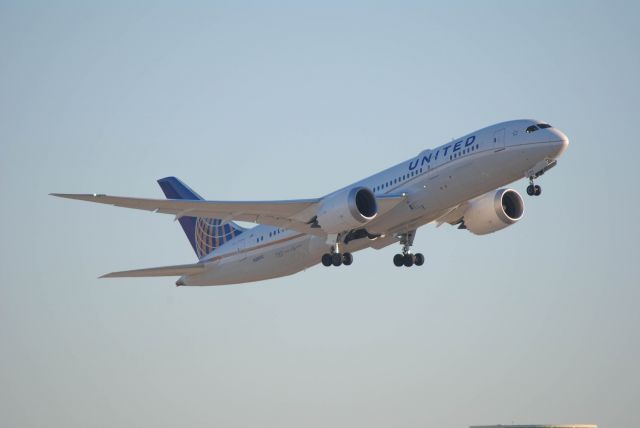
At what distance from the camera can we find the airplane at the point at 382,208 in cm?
4556

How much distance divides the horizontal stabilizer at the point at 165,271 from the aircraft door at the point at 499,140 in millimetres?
17985

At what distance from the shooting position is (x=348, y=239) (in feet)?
164

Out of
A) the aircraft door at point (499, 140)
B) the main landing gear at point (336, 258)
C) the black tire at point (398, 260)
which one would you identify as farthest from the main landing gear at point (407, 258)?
the aircraft door at point (499, 140)

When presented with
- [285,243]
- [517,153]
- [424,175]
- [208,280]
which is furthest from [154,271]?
[517,153]

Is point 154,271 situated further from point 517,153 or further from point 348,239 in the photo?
point 517,153

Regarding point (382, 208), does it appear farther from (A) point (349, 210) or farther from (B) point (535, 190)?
(B) point (535, 190)

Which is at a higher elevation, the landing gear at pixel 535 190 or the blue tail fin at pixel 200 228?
the blue tail fin at pixel 200 228

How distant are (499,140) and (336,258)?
9260 millimetres

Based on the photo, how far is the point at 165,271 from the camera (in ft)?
183

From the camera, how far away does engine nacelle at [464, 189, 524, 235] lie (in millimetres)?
51469

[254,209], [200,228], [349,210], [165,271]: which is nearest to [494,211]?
[349,210]

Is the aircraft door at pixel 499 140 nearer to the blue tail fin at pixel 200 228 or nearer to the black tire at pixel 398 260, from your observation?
the black tire at pixel 398 260

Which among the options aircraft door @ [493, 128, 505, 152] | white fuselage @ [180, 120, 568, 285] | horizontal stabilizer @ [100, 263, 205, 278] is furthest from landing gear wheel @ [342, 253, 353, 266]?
horizontal stabilizer @ [100, 263, 205, 278]

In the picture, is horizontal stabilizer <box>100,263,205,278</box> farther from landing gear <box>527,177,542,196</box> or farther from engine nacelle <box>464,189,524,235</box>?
landing gear <box>527,177,542,196</box>
